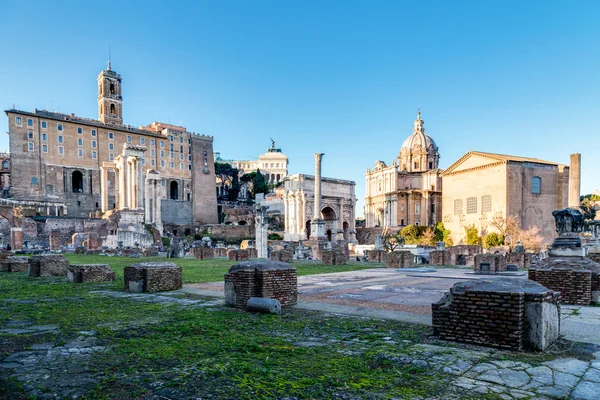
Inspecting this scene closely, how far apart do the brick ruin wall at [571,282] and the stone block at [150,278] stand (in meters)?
9.02

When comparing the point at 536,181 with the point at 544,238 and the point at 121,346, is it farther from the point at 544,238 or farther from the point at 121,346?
the point at 121,346

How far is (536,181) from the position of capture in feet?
181

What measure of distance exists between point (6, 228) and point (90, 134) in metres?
28.4

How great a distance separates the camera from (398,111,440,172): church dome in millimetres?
77438

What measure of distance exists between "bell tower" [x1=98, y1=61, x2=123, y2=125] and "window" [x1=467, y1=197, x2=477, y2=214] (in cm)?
6431

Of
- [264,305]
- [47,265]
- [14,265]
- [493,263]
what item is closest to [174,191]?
[14,265]

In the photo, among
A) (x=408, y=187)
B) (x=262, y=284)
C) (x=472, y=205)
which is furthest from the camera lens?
(x=408, y=187)

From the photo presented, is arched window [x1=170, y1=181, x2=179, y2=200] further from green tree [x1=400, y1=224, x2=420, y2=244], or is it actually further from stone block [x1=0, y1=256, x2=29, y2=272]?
stone block [x1=0, y1=256, x2=29, y2=272]

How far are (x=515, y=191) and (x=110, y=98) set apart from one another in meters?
71.2

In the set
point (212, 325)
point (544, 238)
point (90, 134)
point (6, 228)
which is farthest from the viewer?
point (90, 134)

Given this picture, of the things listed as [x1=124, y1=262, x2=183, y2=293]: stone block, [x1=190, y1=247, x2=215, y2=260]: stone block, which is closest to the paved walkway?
[x1=124, y1=262, x2=183, y2=293]: stone block

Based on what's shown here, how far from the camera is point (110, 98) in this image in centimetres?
7400

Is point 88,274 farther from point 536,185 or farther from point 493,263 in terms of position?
point 536,185

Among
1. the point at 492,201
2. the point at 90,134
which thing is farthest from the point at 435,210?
the point at 90,134
